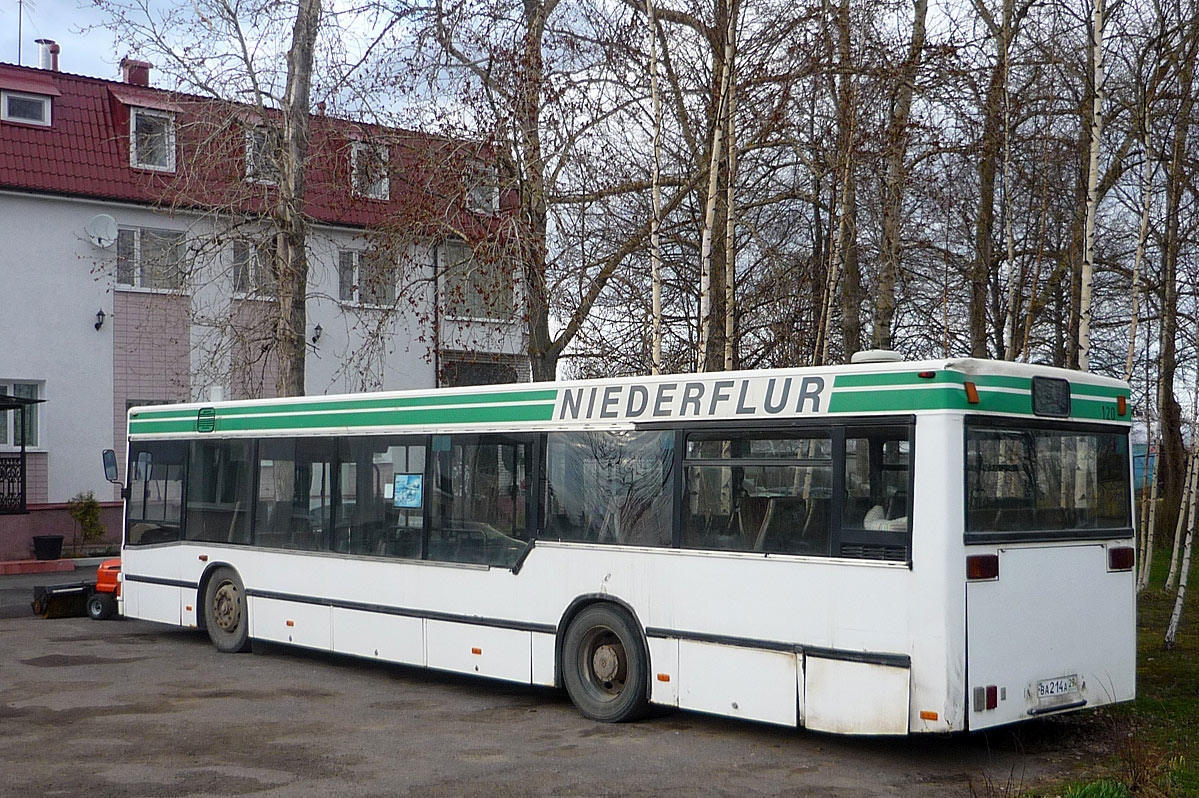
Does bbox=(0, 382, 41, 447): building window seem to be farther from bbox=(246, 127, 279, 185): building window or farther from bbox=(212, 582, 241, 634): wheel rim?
bbox=(212, 582, 241, 634): wheel rim

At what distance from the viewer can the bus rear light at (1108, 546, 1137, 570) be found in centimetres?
906

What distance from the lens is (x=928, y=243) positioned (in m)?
19.1

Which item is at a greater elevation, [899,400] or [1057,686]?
[899,400]

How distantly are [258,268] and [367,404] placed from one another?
32.8 ft

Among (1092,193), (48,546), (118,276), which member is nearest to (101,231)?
(118,276)

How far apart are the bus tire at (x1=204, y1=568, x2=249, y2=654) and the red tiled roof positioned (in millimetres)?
4872

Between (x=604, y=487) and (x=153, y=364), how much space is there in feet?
68.5

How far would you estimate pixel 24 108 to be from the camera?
27.8m

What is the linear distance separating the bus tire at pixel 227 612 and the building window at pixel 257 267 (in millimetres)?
7906

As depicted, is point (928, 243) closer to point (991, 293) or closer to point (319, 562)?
point (991, 293)

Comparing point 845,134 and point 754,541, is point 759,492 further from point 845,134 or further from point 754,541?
point 845,134

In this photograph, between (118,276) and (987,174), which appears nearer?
(987,174)

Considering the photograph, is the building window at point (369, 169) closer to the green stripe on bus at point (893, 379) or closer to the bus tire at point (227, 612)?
the bus tire at point (227, 612)

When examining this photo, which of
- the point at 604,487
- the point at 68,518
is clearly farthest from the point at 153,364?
the point at 604,487
